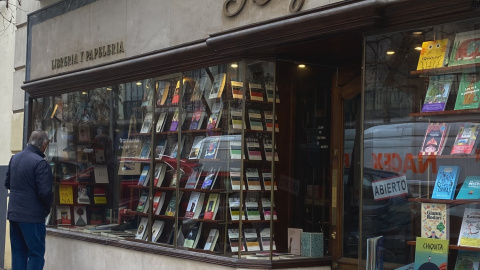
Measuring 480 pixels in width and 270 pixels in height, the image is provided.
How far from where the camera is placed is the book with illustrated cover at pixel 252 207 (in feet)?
25.6

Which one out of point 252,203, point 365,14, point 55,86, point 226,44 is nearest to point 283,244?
point 252,203

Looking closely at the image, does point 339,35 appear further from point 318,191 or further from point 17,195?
point 17,195

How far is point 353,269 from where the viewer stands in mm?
7609

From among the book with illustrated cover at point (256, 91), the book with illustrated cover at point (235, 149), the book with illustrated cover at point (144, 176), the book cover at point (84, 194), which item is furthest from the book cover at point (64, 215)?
the book with illustrated cover at point (256, 91)

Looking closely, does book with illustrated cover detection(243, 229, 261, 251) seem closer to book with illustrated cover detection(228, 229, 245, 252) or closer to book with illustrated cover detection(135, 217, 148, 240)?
Result: book with illustrated cover detection(228, 229, 245, 252)

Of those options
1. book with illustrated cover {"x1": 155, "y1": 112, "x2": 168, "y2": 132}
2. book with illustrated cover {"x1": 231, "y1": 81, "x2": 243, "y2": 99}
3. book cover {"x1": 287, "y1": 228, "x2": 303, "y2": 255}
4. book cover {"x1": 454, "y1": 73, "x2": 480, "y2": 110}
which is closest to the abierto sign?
book cover {"x1": 454, "y1": 73, "x2": 480, "y2": 110}

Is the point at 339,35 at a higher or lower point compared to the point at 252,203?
higher

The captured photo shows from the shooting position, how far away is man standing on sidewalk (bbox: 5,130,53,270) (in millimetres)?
8766

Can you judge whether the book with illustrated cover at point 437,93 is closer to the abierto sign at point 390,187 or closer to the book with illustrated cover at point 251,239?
the abierto sign at point 390,187

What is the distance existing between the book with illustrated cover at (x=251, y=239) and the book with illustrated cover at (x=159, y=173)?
5.64 ft

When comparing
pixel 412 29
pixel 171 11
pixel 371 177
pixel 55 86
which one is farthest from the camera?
Answer: pixel 55 86

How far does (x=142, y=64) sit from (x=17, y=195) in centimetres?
237

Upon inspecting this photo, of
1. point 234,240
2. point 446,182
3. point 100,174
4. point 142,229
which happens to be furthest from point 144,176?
point 446,182

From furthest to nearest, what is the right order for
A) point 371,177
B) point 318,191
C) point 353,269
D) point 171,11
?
point 171,11
point 318,191
point 353,269
point 371,177
